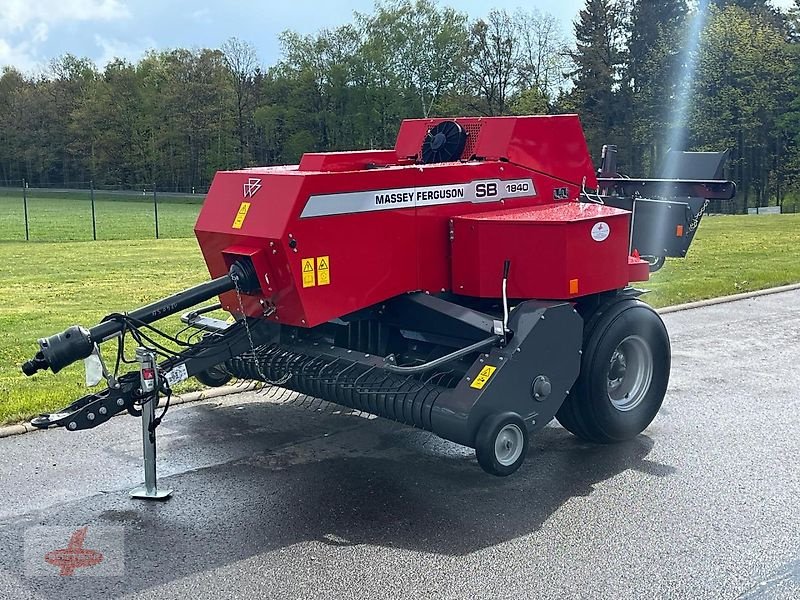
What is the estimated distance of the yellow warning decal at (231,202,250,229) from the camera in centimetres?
508

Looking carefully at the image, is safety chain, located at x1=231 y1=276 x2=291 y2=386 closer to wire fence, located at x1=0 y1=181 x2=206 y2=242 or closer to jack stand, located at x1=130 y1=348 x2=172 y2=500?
jack stand, located at x1=130 y1=348 x2=172 y2=500

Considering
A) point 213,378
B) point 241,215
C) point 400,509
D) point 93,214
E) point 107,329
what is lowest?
point 400,509

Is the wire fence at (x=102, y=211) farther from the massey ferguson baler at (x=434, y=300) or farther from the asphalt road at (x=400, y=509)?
the asphalt road at (x=400, y=509)

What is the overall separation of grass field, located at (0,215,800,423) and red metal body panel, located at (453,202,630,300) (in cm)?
316

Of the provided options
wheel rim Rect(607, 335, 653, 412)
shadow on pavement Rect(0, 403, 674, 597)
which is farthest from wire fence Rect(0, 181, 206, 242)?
wheel rim Rect(607, 335, 653, 412)

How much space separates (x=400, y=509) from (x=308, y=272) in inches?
53.3

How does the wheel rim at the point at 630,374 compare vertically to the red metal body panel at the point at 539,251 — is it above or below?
below

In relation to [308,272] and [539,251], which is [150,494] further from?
[539,251]

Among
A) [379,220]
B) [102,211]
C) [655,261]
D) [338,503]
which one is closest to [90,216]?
[102,211]

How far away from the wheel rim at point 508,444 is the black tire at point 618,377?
2.76 ft

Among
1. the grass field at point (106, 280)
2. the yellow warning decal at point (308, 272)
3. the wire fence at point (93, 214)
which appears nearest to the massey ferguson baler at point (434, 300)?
the yellow warning decal at point (308, 272)

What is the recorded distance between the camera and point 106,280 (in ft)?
45.7

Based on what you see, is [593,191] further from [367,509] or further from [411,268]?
[367,509]

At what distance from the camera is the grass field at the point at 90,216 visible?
1126 inches
